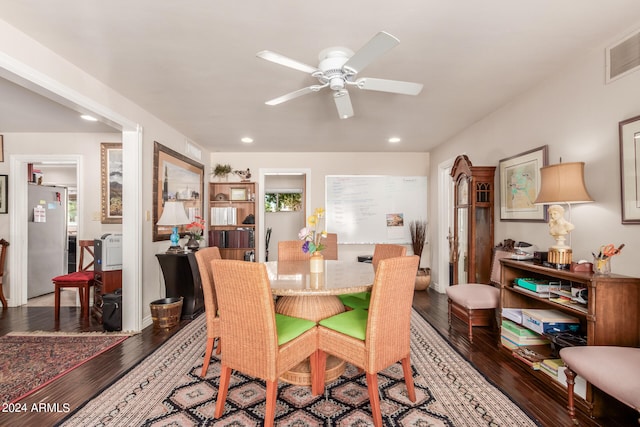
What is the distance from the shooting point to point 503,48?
2.16 metres

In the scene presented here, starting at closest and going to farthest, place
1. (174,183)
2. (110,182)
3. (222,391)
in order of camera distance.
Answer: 1. (222,391)
2. (174,183)
3. (110,182)

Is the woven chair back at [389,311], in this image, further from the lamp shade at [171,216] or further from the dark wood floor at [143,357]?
the lamp shade at [171,216]

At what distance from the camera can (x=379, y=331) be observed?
172 cm

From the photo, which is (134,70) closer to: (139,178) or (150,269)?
(139,178)

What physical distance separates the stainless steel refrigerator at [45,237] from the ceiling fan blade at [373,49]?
513cm

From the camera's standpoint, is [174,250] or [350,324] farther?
[174,250]

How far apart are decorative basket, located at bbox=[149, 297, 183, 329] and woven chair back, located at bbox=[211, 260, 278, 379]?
1905mm

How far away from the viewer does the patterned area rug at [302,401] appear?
1.77 m

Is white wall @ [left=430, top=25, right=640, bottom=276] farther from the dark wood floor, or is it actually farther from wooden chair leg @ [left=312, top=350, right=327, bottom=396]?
wooden chair leg @ [left=312, top=350, right=327, bottom=396]

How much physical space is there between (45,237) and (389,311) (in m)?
5.58

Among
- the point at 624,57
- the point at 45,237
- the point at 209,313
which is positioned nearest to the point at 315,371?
the point at 209,313

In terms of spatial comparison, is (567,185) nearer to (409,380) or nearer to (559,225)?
(559,225)

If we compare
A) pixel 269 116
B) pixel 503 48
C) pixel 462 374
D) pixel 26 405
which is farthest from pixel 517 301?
pixel 26 405

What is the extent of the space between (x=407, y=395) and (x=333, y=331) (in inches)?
26.9
